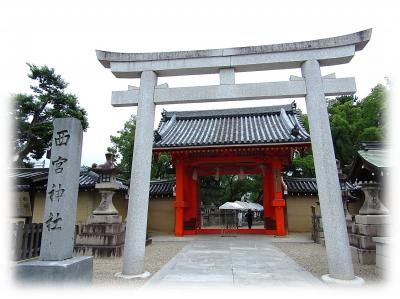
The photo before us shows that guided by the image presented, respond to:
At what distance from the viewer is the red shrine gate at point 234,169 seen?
14.0 metres

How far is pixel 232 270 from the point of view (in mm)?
6648

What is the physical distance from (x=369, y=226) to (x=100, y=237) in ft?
26.9

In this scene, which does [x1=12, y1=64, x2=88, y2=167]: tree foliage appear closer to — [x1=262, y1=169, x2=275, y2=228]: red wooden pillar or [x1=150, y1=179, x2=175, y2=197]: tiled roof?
[x1=150, y1=179, x2=175, y2=197]: tiled roof

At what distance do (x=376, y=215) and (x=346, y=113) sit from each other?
59.8ft

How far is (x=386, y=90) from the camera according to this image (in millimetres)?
19688

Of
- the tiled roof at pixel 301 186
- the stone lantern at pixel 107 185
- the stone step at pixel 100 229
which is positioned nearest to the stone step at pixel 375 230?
the stone step at pixel 100 229

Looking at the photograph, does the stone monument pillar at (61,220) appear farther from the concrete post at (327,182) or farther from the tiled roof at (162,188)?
the tiled roof at (162,188)

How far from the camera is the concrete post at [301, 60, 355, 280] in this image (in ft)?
18.1

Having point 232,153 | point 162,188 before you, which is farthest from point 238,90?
point 162,188

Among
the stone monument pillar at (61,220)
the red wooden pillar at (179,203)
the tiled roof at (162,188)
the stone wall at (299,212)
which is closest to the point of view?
the stone monument pillar at (61,220)

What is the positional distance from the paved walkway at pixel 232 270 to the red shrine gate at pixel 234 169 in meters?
5.01

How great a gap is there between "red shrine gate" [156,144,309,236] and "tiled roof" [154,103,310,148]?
57 centimetres

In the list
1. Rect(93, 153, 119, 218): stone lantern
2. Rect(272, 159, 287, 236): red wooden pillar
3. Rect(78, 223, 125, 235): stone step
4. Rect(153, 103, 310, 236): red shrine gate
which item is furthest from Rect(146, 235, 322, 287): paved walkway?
Rect(153, 103, 310, 236): red shrine gate

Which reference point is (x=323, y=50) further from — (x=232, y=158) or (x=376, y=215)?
(x=232, y=158)
